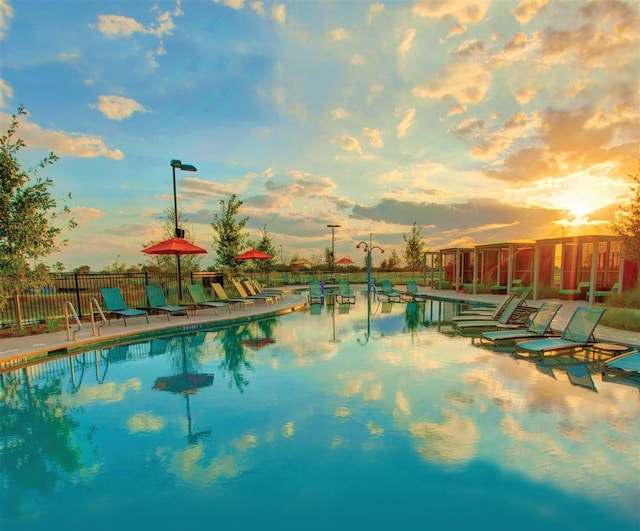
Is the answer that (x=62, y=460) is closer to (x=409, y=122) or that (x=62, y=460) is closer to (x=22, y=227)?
(x=22, y=227)

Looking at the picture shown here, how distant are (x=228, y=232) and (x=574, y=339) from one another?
16.1 m

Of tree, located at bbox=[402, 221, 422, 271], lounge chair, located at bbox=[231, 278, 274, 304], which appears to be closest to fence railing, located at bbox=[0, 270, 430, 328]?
lounge chair, located at bbox=[231, 278, 274, 304]

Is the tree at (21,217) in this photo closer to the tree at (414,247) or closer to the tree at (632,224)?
the tree at (632,224)

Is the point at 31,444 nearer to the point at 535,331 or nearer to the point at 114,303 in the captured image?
the point at 114,303

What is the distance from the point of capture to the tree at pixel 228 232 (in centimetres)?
1800

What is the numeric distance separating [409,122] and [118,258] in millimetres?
21884

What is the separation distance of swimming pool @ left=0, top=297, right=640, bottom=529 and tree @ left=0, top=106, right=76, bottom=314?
3425 mm

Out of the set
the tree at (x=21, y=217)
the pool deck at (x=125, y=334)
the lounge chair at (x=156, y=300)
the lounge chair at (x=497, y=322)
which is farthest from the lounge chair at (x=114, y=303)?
the lounge chair at (x=497, y=322)

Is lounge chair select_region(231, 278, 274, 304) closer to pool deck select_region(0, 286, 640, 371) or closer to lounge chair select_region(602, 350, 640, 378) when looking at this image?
pool deck select_region(0, 286, 640, 371)

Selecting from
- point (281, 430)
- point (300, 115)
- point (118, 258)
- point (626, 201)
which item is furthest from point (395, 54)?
point (118, 258)

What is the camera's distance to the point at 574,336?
6.88 m

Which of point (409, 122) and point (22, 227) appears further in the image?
point (409, 122)

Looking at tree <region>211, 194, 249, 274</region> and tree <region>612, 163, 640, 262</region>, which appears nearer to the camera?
tree <region>612, 163, 640, 262</region>

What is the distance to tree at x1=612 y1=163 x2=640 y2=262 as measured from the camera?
34.7 feet
